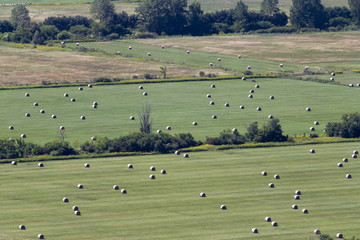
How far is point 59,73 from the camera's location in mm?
184625

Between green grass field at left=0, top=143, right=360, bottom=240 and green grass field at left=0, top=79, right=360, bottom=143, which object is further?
green grass field at left=0, top=79, right=360, bottom=143

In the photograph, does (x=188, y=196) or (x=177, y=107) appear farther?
(x=177, y=107)

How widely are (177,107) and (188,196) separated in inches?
2029

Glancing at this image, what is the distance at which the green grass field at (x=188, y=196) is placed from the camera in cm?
9519

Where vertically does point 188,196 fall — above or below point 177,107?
below

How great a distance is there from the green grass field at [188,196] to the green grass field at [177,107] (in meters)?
14.7

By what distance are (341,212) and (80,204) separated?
27062 mm

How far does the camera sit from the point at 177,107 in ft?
516

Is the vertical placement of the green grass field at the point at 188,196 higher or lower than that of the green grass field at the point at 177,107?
lower

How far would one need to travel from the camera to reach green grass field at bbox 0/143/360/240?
95.2m

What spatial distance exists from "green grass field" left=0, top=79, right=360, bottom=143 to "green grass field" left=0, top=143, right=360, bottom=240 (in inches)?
579

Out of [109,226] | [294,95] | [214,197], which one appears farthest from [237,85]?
[109,226]

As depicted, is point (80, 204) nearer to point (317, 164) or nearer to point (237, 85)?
point (317, 164)

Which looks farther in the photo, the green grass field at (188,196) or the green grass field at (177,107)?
the green grass field at (177,107)
